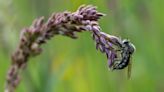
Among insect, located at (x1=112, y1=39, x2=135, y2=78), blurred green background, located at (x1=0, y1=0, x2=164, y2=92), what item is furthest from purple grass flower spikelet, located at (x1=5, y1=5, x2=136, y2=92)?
blurred green background, located at (x1=0, y1=0, x2=164, y2=92)

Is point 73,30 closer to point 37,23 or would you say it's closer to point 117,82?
point 37,23

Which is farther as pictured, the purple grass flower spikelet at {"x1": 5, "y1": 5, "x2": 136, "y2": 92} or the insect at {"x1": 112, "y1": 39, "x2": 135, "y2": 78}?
the insect at {"x1": 112, "y1": 39, "x2": 135, "y2": 78}

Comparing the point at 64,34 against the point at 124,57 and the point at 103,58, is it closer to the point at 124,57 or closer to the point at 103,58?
the point at 124,57

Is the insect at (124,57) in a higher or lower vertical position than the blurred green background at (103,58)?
lower

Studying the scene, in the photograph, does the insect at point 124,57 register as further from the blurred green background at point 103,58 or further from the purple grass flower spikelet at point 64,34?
the blurred green background at point 103,58

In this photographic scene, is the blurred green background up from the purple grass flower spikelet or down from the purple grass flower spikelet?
up

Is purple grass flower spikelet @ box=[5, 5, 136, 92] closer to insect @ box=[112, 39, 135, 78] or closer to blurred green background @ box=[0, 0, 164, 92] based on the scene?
insect @ box=[112, 39, 135, 78]

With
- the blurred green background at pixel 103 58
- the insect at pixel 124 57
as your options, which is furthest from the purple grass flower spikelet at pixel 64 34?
the blurred green background at pixel 103 58

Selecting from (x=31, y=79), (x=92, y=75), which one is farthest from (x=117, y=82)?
(x=31, y=79)

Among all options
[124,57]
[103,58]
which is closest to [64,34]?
[124,57]

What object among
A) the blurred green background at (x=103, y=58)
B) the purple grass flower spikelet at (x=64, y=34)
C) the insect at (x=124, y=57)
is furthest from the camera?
the blurred green background at (x=103, y=58)

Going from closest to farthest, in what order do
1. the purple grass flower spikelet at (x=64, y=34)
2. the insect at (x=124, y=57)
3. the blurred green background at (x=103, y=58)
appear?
the purple grass flower spikelet at (x=64, y=34) → the insect at (x=124, y=57) → the blurred green background at (x=103, y=58)

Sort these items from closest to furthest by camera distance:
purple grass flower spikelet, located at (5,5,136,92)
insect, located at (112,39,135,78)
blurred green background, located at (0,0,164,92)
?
purple grass flower spikelet, located at (5,5,136,92), insect, located at (112,39,135,78), blurred green background, located at (0,0,164,92)
